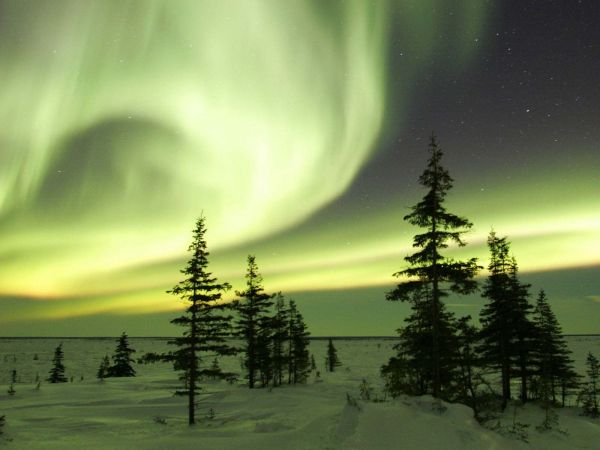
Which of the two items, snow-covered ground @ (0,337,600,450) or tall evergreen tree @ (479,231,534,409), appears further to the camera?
tall evergreen tree @ (479,231,534,409)

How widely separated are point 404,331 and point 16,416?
24.0 meters

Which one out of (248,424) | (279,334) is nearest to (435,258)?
(248,424)

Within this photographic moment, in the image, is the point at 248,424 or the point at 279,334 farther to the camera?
the point at 279,334

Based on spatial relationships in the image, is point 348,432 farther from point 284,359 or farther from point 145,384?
point 145,384

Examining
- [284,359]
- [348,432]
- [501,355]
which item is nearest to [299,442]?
[348,432]

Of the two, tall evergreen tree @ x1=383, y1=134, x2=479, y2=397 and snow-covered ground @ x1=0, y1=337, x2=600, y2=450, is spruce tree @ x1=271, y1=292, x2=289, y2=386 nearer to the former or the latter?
snow-covered ground @ x1=0, y1=337, x2=600, y2=450

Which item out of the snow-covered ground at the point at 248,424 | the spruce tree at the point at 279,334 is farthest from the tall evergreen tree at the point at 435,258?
the spruce tree at the point at 279,334

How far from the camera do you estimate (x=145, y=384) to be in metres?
41.3

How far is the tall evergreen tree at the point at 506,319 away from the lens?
97.1 feet

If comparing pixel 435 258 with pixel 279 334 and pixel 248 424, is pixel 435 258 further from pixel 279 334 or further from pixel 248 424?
pixel 279 334

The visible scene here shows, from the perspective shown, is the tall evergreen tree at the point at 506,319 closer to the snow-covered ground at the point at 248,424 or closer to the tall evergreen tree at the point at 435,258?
the snow-covered ground at the point at 248,424

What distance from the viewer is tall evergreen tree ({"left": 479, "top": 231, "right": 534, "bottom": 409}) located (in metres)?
29.6

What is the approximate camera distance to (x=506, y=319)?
97.6ft

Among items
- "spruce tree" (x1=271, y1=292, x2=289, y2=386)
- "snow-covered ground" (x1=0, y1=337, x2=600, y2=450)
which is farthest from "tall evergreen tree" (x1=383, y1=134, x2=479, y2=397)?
"spruce tree" (x1=271, y1=292, x2=289, y2=386)
